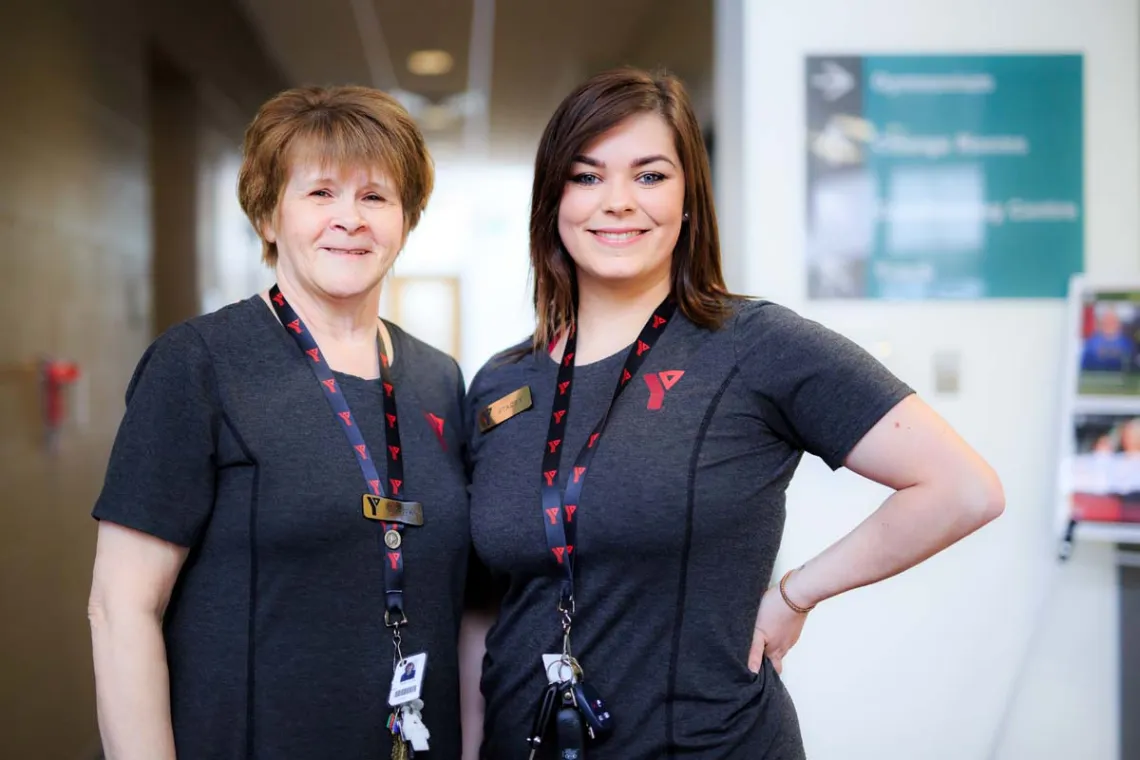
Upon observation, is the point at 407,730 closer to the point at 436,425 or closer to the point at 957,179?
the point at 436,425

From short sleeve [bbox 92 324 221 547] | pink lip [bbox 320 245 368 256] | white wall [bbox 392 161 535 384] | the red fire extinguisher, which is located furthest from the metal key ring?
white wall [bbox 392 161 535 384]

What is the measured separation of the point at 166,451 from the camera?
126 centimetres

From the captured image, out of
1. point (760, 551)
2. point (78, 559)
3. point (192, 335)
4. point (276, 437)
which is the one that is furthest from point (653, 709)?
point (78, 559)

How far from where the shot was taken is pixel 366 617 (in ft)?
4.44

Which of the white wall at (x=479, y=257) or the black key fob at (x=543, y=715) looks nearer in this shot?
the black key fob at (x=543, y=715)

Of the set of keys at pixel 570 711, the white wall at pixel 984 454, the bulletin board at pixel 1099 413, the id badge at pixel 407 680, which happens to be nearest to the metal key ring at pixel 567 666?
the set of keys at pixel 570 711

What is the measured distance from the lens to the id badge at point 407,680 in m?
1.32

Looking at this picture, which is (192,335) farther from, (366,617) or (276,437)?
(366,617)

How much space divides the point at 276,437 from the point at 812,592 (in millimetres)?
819

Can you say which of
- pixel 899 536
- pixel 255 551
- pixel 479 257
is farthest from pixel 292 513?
pixel 479 257

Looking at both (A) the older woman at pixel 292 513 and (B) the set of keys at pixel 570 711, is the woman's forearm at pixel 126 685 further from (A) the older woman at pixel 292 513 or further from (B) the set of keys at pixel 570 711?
(B) the set of keys at pixel 570 711

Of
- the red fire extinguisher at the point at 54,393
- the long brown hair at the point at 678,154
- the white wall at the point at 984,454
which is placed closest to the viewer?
the long brown hair at the point at 678,154

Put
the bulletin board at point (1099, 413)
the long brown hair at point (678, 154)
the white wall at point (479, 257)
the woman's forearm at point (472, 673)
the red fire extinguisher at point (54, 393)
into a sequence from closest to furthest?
the long brown hair at point (678, 154), the woman's forearm at point (472, 673), the bulletin board at point (1099, 413), the red fire extinguisher at point (54, 393), the white wall at point (479, 257)

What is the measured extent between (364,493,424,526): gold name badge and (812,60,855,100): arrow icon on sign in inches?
70.4
